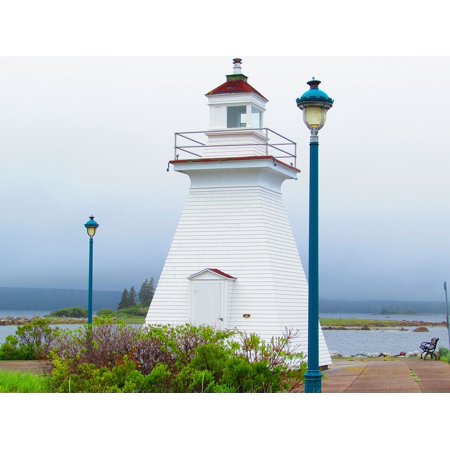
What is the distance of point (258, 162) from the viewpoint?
24.0 metres

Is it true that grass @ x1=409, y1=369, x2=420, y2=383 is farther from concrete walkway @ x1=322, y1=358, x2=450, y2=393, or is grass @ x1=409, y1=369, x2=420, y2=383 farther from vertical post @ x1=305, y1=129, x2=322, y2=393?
vertical post @ x1=305, y1=129, x2=322, y2=393

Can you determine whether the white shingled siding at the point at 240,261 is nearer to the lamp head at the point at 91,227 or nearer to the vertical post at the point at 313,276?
the lamp head at the point at 91,227

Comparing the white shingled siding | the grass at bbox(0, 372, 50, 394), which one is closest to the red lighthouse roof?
the white shingled siding

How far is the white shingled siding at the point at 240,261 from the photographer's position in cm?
2369

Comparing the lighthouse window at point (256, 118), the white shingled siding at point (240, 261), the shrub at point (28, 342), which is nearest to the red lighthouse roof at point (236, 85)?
the lighthouse window at point (256, 118)

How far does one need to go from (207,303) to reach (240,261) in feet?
4.36

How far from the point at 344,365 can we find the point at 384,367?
2.09 meters

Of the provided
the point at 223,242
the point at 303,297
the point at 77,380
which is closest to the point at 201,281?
the point at 223,242

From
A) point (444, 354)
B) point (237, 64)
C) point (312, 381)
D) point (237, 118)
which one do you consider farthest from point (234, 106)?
point (312, 381)

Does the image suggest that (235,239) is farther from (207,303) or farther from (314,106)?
(314,106)

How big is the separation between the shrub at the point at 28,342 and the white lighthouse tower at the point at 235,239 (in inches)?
161

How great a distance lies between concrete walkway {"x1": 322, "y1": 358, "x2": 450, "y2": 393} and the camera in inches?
738
